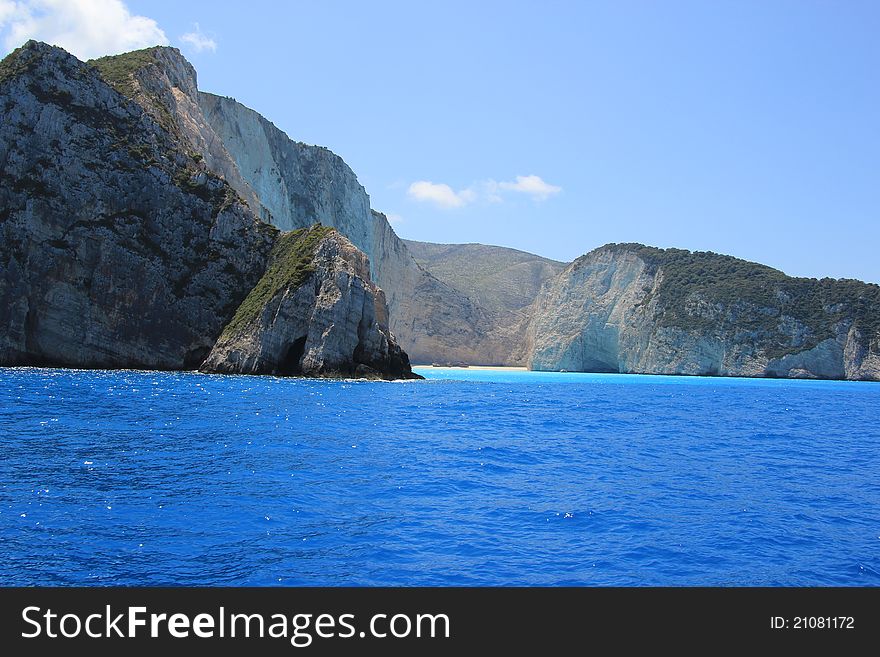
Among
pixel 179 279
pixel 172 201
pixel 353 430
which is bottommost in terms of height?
pixel 353 430

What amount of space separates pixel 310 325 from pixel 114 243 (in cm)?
1979

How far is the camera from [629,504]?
14.8 meters

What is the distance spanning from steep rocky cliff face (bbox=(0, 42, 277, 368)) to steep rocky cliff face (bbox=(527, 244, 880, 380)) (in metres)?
82.5

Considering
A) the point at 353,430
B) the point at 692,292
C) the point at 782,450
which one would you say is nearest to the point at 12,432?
the point at 353,430

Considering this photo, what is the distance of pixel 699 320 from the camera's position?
409ft

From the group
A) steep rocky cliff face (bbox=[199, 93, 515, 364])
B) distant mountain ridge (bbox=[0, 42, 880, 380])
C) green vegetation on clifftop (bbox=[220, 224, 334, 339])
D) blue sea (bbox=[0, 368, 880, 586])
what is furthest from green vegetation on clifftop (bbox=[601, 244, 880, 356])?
blue sea (bbox=[0, 368, 880, 586])

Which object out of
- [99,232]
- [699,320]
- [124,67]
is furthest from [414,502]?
[699,320]

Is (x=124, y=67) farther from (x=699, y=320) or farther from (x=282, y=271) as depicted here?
(x=699, y=320)

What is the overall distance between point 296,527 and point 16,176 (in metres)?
64.3

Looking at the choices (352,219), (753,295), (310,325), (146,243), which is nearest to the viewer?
(310,325)

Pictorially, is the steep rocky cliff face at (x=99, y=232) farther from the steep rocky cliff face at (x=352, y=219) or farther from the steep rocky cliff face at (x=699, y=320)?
the steep rocky cliff face at (x=699, y=320)
